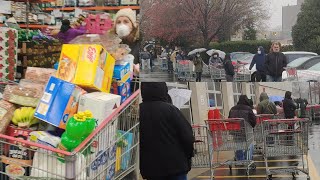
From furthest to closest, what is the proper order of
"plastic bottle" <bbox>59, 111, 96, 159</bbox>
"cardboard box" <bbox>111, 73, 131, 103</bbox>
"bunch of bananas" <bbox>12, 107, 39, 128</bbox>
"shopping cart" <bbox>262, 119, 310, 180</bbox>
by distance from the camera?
"shopping cart" <bbox>262, 119, 310, 180</bbox>, "cardboard box" <bbox>111, 73, 131, 103</bbox>, "bunch of bananas" <bbox>12, 107, 39, 128</bbox>, "plastic bottle" <bbox>59, 111, 96, 159</bbox>

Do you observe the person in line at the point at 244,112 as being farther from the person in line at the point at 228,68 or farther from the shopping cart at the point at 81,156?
the shopping cart at the point at 81,156

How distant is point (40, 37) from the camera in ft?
8.02

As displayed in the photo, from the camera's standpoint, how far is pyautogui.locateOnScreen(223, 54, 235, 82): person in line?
208 cm

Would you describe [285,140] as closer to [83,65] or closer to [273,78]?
[273,78]

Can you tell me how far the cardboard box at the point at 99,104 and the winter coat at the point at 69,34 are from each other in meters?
0.35

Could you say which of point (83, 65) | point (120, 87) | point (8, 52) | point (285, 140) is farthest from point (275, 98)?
point (8, 52)

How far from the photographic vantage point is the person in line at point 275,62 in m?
2.09

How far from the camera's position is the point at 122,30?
7.50 ft

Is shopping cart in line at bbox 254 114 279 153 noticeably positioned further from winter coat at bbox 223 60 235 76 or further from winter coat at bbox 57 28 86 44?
winter coat at bbox 57 28 86 44

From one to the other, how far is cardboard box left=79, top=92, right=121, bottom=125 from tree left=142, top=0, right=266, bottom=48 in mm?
330

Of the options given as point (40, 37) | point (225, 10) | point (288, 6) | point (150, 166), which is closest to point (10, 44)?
point (40, 37)

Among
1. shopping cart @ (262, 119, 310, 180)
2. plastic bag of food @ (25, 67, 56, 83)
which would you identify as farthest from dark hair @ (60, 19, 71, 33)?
shopping cart @ (262, 119, 310, 180)

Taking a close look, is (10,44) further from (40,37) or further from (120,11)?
(120,11)

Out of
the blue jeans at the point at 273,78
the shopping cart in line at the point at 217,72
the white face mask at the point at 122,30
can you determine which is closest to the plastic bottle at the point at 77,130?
the white face mask at the point at 122,30
